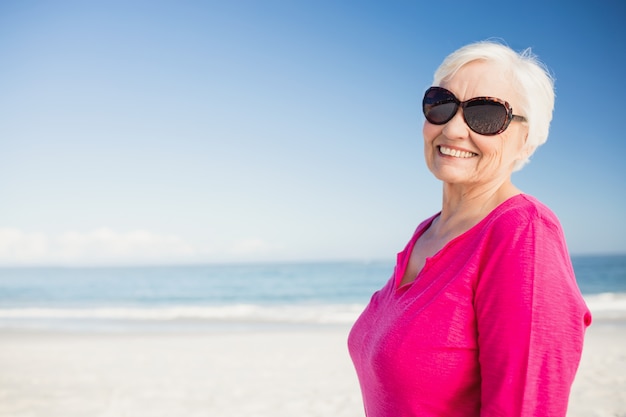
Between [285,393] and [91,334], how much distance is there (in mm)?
7632

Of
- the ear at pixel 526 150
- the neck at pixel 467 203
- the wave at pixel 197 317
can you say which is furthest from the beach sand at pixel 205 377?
the ear at pixel 526 150

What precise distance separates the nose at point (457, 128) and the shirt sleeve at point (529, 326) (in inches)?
17.0

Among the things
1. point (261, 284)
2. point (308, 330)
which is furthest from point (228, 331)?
point (261, 284)

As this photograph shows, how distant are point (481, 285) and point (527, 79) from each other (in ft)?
2.00

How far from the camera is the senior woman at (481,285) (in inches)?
42.4

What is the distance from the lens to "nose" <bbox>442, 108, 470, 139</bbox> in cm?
150

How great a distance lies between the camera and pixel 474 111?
4.75 feet

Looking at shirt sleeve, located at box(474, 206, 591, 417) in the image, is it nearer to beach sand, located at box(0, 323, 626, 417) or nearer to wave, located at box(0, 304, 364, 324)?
beach sand, located at box(0, 323, 626, 417)

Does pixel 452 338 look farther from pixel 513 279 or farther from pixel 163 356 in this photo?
pixel 163 356

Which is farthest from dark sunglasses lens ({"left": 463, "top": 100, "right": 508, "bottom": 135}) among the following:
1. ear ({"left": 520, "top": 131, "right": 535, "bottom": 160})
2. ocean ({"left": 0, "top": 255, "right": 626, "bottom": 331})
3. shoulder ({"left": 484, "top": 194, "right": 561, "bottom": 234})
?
ocean ({"left": 0, "top": 255, "right": 626, "bottom": 331})

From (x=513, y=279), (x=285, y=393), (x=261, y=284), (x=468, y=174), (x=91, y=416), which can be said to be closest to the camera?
(x=513, y=279)

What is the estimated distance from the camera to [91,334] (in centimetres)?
1228

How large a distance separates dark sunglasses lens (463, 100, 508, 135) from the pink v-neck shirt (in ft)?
0.83

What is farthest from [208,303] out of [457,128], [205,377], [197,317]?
[457,128]
